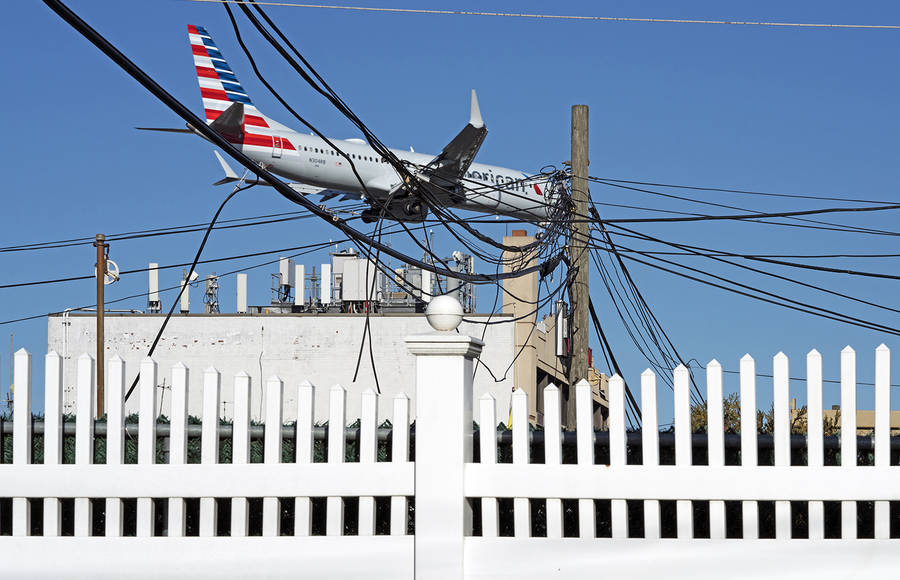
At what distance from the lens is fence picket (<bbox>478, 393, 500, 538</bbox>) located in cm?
606

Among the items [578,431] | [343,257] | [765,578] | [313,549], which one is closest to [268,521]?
[313,549]

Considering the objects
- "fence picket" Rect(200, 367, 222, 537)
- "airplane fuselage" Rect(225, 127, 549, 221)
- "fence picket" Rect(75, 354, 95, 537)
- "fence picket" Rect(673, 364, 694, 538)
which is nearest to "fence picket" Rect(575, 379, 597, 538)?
"fence picket" Rect(673, 364, 694, 538)

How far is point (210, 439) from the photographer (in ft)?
20.3

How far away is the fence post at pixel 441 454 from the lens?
6.00 m

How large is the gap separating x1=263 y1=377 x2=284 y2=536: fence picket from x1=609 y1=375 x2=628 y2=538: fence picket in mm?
1828

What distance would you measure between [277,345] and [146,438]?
31654mm

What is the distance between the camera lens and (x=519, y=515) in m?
6.01

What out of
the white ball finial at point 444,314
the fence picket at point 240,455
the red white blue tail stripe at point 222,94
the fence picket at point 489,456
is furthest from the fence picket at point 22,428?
the red white blue tail stripe at point 222,94

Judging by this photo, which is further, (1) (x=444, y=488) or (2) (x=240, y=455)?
(2) (x=240, y=455)

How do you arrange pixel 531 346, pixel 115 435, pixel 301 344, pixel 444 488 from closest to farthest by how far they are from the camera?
pixel 444 488 < pixel 115 435 < pixel 531 346 < pixel 301 344

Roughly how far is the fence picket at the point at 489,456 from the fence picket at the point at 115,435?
2.04 m

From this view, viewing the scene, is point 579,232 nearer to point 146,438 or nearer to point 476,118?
point 146,438

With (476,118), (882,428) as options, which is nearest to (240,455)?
(882,428)

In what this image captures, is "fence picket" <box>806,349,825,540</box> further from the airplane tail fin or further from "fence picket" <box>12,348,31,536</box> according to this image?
the airplane tail fin
